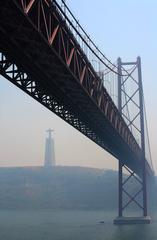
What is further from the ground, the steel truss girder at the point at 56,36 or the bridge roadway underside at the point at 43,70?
the steel truss girder at the point at 56,36

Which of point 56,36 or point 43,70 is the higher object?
point 56,36

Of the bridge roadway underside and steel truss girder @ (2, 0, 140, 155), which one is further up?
steel truss girder @ (2, 0, 140, 155)

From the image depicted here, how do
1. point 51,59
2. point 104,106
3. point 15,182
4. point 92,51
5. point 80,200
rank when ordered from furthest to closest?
point 15,182 < point 80,200 < point 104,106 < point 92,51 < point 51,59

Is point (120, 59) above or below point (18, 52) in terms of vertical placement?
above

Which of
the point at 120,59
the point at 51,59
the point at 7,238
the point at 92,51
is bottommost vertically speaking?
the point at 7,238

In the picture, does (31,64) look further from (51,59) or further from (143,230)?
(143,230)

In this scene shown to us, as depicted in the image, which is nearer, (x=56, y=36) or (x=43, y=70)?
(x=56, y=36)

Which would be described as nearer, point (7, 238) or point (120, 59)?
point (7, 238)

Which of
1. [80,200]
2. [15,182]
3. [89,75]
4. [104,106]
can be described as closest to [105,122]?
[104,106]
